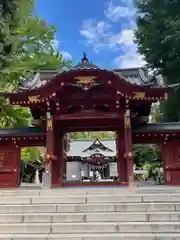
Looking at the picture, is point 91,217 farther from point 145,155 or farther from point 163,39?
point 145,155

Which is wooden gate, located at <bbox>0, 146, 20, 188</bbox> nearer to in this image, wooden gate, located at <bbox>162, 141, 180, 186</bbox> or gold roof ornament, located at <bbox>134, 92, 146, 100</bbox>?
gold roof ornament, located at <bbox>134, 92, 146, 100</bbox>

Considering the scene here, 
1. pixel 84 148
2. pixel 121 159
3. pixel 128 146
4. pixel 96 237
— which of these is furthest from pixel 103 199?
pixel 84 148

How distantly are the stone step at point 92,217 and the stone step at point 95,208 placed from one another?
0.96ft

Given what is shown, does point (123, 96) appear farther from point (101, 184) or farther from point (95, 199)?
point (95, 199)

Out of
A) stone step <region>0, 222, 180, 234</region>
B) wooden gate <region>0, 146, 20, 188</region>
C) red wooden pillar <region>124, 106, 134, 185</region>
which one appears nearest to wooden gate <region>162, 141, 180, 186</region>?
red wooden pillar <region>124, 106, 134, 185</region>

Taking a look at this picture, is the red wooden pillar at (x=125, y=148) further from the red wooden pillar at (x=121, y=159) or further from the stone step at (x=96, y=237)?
the stone step at (x=96, y=237)

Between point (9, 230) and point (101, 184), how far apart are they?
5.40 m

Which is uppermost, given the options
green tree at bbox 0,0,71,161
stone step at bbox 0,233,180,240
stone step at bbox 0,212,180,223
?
green tree at bbox 0,0,71,161

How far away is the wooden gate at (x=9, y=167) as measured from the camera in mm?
10867

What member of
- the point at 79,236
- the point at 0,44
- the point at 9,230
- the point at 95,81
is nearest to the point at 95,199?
the point at 79,236

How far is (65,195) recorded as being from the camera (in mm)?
7375

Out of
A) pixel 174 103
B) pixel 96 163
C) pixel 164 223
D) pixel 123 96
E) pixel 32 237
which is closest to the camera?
pixel 32 237

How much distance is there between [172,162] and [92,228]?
5.95m

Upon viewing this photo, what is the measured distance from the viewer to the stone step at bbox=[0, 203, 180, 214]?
6.32 m
